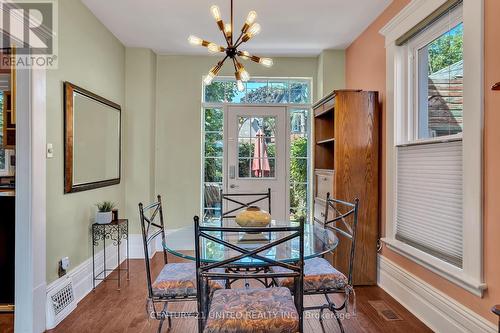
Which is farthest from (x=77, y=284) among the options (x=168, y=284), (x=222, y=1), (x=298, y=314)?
(x=222, y=1)

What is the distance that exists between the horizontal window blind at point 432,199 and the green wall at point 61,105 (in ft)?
9.43

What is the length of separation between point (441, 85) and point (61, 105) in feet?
9.92

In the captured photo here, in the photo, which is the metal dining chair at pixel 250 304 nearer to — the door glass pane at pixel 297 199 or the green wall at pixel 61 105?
the green wall at pixel 61 105

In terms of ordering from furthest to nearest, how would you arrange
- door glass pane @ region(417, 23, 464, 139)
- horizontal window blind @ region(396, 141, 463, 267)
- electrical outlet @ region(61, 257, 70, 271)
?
electrical outlet @ region(61, 257, 70, 271)
door glass pane @ region(417, 23, 464, 139)
horizontal window blind @ region(396, 141, 463, 267)

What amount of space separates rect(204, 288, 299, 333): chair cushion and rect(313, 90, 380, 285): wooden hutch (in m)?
1.71

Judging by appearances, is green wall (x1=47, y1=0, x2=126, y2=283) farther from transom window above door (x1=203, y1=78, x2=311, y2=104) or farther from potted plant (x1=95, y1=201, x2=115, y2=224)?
transom window above door (x1=203, y1=78, x2=311, y2=104)

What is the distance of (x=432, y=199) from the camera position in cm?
251

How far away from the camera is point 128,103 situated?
4258 millimetres

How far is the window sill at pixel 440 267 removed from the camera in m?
1.98

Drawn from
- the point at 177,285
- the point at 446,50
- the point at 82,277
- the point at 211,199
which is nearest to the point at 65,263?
the point at 82,277

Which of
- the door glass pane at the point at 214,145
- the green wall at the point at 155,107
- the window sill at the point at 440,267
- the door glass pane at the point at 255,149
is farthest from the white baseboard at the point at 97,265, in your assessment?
the window sill at the point at 440,267

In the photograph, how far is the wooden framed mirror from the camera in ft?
9.20

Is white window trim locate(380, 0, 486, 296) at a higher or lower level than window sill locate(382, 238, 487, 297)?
higher

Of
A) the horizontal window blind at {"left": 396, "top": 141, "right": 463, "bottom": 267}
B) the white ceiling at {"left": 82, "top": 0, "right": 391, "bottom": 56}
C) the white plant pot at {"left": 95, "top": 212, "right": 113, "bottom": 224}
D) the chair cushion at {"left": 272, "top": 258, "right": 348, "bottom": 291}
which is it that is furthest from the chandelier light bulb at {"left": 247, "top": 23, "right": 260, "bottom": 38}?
the white plant pot at {"left": 95, "top": 212, "right": 113, "bottom": 224}
